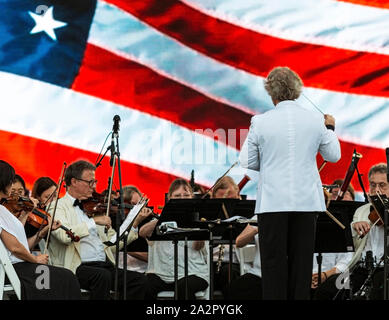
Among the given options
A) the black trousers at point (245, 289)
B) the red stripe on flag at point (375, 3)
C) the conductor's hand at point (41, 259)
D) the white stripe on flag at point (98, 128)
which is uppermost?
the red stripe on flag at point (375, 3)

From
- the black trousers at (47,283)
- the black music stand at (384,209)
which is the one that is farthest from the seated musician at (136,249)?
the black music stand at (384,209)

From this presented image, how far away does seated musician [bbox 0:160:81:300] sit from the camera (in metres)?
4.87

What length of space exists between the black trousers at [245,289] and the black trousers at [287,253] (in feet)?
5.07

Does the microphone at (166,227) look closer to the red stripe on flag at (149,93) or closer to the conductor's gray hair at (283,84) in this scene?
the conductor's gray hair at (283,84)

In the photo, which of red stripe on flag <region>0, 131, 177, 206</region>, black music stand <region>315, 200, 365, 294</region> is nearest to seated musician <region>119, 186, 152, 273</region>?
red stripe on flag <region>0, 131, 177, 206</region>

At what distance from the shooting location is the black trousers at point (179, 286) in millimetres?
6238

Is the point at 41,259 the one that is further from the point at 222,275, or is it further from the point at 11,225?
the point at 222,275

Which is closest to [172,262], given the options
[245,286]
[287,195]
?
[245,286]

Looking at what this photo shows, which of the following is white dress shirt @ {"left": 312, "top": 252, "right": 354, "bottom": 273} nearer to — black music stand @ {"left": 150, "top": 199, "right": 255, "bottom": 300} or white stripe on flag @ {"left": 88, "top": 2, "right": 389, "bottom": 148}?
black music stand @ {"left": 150, "top": 199, "right": 255, "bottom": 300}

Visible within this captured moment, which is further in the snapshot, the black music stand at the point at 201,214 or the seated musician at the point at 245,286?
the seated musician at the point at 245,286

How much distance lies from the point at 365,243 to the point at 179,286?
4.76 ft

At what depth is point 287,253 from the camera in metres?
4.29

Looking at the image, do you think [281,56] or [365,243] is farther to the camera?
[281,56]

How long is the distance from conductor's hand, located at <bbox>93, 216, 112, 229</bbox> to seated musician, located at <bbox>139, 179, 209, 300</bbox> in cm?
45
